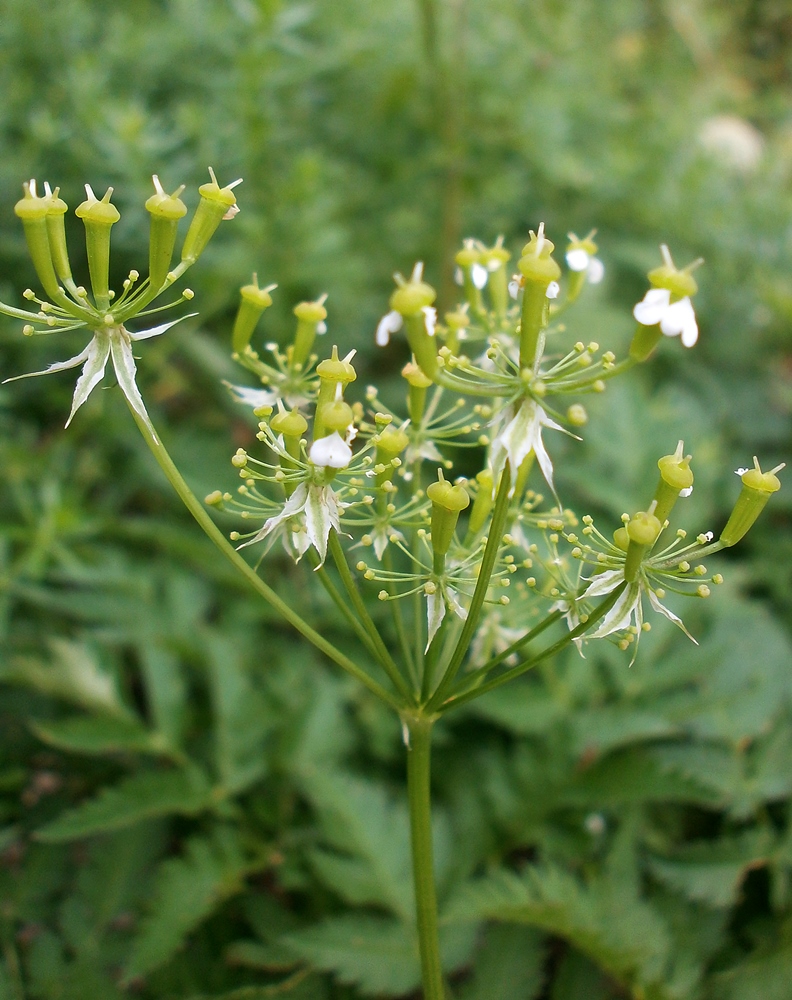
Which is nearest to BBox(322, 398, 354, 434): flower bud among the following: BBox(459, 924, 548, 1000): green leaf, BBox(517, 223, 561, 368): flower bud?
BBox(517, 223, 561, 368): flower bud

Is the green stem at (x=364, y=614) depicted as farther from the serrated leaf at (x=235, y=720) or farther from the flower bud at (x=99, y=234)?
the serrated leaf at (x=235, y=720)

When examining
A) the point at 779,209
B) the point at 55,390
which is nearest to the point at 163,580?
the point at 55,390

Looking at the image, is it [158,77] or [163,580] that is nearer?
[163,580]

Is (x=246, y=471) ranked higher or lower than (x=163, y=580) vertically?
higher

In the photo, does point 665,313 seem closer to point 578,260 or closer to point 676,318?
point 676,318

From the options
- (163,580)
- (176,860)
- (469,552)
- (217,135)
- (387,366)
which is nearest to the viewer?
(469,552)

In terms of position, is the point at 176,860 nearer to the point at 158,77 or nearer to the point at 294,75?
the point at 294,75

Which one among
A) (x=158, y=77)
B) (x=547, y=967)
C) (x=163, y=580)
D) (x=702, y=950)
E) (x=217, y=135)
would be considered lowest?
(x=547, y=967)
